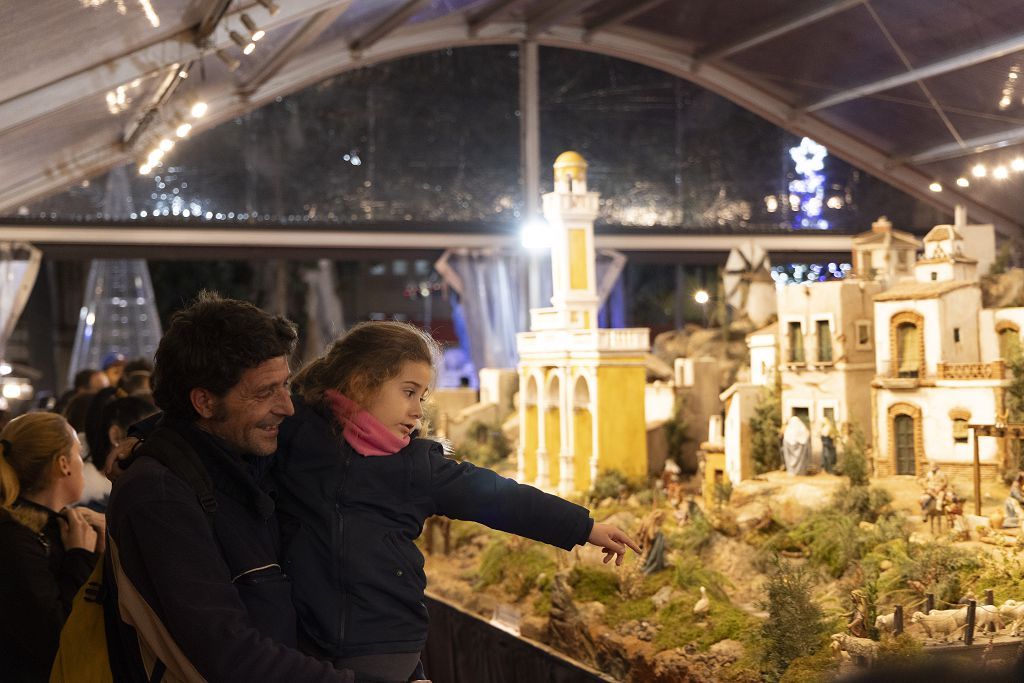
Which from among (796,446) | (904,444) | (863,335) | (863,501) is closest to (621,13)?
(863,335)

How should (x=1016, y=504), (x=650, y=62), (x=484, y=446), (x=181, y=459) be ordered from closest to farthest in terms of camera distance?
(x=181, y=459)
(x=1016, y=504)
(x=484, y=446)
(x=650, y=62)

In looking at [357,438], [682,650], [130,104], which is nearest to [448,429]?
[130,104]

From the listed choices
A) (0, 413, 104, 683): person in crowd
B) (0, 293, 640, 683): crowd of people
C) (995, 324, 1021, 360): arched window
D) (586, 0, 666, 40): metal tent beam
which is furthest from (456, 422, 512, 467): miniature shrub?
(0, 293, 640, 683): crowd of people

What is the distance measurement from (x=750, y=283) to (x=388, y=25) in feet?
19.2

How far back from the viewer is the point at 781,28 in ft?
20.5

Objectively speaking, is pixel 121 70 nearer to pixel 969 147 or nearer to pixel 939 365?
pixel 969 147

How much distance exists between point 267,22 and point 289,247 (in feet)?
14.0

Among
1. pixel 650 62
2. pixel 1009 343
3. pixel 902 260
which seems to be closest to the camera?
pixel 1009 343

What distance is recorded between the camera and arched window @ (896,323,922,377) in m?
5.36

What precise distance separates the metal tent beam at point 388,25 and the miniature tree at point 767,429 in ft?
20.7

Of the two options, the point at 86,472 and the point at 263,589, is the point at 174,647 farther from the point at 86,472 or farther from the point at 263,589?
the point at 86,472

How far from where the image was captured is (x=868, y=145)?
6117 mm

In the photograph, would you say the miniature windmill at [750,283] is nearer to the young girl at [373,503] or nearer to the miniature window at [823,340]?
the miniature window at [823,340]

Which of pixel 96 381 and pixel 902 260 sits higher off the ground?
pixel 902 260
